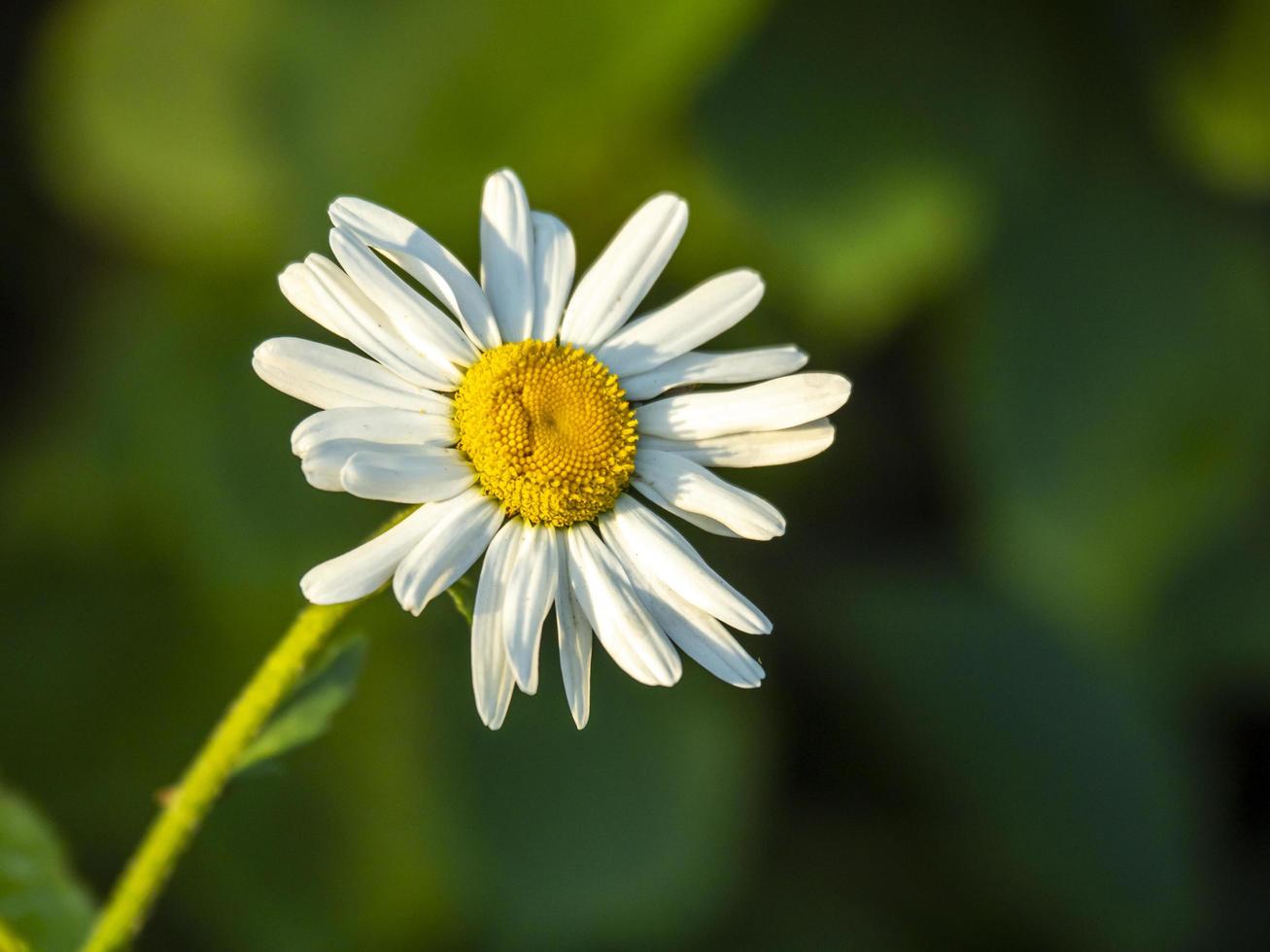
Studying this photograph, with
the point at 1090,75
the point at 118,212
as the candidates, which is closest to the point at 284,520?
the point at 118,212

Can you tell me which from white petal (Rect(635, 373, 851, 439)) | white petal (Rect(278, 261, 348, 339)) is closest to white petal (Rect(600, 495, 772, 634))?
white petal (Rect(635, 373, 851, 439))

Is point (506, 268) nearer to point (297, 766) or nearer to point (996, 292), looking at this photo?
point (297, 766)

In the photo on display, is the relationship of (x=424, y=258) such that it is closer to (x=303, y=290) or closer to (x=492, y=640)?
(x=303, y=290)

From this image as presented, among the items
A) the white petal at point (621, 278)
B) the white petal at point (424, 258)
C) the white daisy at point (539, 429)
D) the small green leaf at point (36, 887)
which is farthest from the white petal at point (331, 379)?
the small green leaf at point (36, 887)

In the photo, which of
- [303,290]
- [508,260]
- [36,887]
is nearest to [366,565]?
[303,290]

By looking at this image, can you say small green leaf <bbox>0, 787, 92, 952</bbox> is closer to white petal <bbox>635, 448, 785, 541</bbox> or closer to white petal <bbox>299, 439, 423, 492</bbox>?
white petal <bbox>299, 439, 423, 492</bbox>

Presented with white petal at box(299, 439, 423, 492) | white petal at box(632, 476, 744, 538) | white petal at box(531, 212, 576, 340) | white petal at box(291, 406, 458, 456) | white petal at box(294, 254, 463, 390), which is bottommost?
white petal at box(632, 476, 744, 538)

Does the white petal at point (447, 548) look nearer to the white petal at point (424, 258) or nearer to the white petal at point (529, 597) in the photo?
the white petal at point (529, 597)
